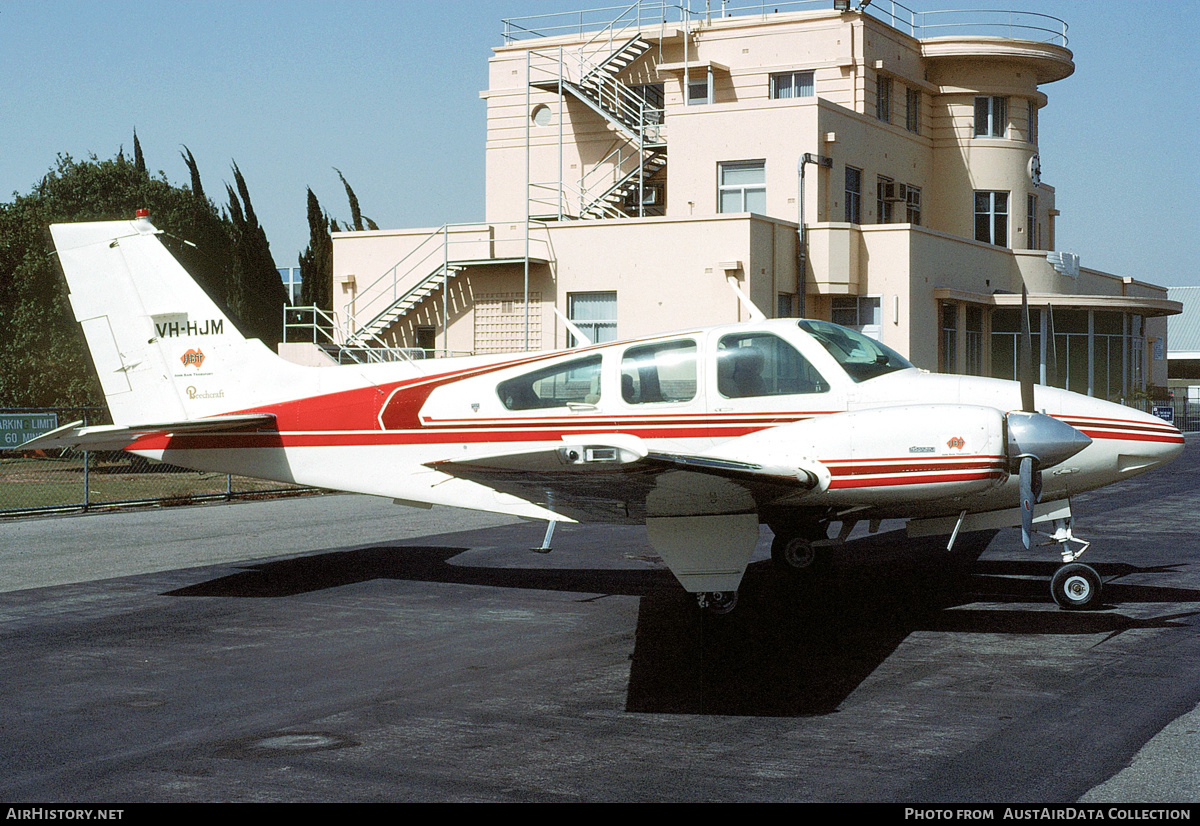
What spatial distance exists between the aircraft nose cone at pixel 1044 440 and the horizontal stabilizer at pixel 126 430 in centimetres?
715

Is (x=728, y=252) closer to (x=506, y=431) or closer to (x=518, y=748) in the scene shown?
(x=506, y=431)

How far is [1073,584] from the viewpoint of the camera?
1018 centimetres

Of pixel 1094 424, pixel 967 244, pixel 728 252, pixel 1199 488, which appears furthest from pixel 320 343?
pixel 1094 424

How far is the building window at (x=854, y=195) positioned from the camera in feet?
116

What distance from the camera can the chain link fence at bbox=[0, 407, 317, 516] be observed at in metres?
20.1

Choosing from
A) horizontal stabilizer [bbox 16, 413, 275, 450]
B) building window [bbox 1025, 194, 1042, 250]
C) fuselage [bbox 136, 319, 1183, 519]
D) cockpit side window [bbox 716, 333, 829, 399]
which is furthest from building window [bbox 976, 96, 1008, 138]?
horizontal stabilizer [bbox 16, 413, 275, 450]

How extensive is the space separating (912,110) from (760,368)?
33.2m

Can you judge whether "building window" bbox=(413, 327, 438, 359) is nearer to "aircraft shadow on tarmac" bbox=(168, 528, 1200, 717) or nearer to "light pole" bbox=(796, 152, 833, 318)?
"light pole" bbox=(796, 152, 833, 318)

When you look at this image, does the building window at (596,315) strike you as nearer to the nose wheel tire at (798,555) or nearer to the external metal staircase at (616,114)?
the external metal staircase at (616,114)

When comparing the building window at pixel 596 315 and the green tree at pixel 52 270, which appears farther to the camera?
the green tree at pixel 52 270

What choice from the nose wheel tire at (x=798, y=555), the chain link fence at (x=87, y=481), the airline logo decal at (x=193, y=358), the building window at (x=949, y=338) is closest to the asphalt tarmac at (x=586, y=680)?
the nose wheel tire at (x=798, y=555)

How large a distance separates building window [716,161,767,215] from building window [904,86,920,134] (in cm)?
893

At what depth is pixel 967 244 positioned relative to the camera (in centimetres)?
3672
